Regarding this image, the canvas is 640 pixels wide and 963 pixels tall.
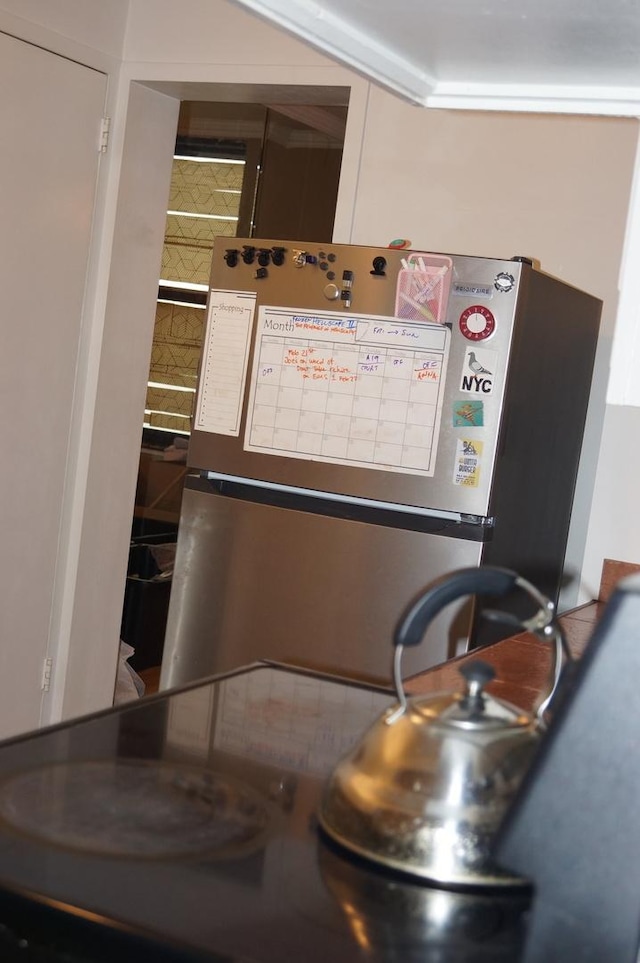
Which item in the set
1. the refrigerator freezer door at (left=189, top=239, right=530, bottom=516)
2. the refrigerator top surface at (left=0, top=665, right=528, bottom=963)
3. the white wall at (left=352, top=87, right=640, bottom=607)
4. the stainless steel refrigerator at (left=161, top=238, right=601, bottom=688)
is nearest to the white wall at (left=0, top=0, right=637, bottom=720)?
the white wall at (left=352, top=87, right=640, bottom=607)

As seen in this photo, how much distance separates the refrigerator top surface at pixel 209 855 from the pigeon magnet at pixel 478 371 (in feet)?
4.65

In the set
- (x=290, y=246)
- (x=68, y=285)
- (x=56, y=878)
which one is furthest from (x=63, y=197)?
(x=56, y=878)

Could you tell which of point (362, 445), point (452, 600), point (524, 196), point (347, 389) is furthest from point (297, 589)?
point (452, 600)

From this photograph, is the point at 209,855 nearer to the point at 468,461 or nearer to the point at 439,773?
the point at 439,773

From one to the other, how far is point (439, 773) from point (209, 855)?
0.57ft

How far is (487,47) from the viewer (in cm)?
100

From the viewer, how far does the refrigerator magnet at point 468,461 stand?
244cm

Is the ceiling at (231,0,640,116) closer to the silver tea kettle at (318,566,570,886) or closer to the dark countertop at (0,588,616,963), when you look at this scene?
the silver tea kettle at (318,566,570,886)

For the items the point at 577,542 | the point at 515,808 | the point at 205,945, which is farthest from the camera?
the point at 577,542

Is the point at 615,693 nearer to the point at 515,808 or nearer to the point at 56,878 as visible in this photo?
the point at 515,808

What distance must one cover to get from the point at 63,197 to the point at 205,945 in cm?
292

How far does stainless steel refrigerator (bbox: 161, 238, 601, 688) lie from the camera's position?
8.06ft

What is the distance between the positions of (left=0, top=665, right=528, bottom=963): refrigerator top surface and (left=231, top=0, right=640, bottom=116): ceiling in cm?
63

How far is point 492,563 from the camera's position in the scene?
250 cm
